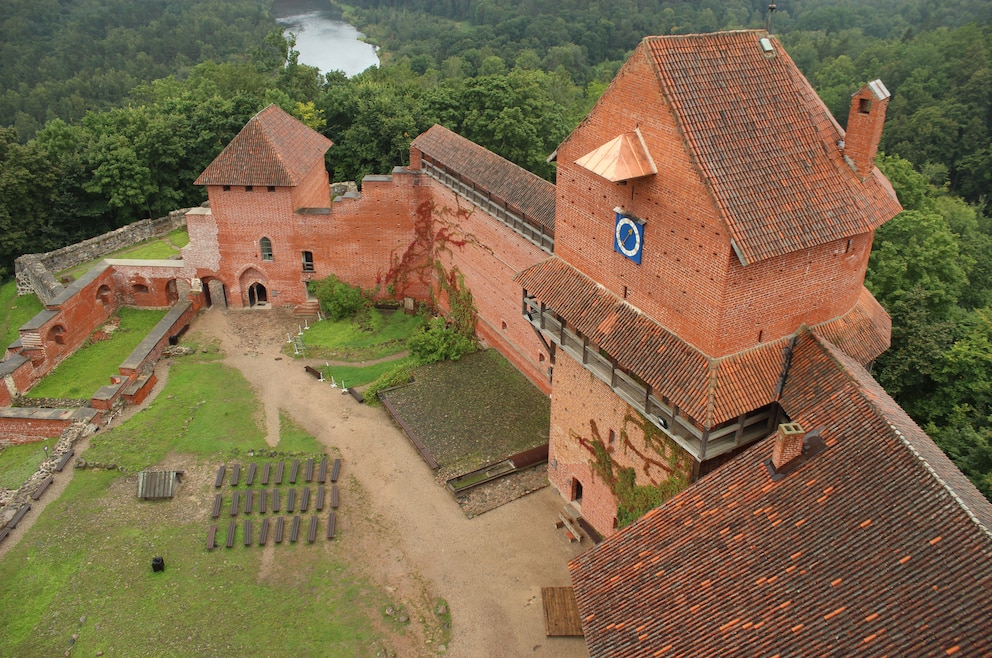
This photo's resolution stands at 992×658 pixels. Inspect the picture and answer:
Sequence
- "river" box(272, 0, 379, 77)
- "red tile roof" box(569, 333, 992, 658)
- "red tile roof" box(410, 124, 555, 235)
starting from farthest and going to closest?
"river" box(272, 0, 379, 77), "red tile roof" box(410, 124, 555, 235), "red tile roof" box(569, 333, 992, 658)

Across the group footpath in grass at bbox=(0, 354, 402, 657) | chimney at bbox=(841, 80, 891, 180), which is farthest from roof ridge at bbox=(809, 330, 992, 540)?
footpath in grass at bbox=(0, 354, 402, 657)

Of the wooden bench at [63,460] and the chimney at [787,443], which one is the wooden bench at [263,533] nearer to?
the wooden bench at [63,460]

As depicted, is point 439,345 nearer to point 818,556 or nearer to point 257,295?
point 257,295

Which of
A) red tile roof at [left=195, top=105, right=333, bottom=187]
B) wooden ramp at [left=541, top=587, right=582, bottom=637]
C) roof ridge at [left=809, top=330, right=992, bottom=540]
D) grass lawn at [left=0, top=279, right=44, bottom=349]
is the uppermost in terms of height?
roof ridge at [left=809, top=330, right=992, bottom=540]

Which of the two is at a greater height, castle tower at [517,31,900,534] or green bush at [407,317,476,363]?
castle tower at [517,31,900,534]

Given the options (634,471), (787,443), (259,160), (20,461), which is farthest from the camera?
(259,160)

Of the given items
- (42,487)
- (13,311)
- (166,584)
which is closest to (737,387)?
(166,584)

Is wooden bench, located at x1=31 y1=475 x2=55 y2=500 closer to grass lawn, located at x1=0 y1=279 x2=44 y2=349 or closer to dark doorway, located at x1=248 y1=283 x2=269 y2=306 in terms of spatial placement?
dark doorway, located at x1=248 y1=283 x2=269 y2=306
